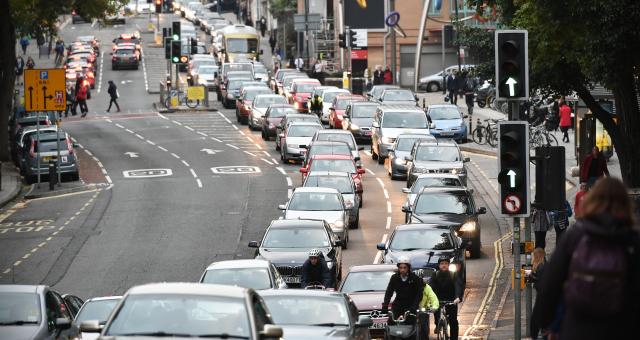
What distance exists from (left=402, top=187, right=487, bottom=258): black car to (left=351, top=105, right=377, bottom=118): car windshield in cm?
2190

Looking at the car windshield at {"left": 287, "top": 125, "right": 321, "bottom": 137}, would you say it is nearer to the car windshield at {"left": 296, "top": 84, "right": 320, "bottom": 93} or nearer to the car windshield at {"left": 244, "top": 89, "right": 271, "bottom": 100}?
the car windshield at {"left": 244, "top": 89, "right": 271, "bottom": 100}

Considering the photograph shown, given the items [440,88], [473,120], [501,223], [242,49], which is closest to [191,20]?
[242,49]

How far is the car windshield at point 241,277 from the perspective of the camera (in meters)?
21.4

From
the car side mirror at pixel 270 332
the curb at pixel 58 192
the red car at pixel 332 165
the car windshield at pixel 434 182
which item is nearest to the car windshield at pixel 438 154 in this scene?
the red car at pixel 332 165

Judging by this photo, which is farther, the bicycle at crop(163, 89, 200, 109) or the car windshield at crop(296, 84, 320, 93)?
the bicycle at crop(163, 89, 200, 109)

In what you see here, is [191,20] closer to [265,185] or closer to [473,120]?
[473,120]

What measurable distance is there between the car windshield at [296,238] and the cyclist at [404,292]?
8.44m

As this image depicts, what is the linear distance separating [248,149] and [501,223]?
18262mm

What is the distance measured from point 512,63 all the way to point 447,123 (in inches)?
1471

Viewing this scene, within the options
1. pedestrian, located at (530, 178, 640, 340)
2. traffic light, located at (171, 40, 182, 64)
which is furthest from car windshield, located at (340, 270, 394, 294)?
traffic light, located at (171, 40, 182, 64)

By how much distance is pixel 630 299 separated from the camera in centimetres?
689

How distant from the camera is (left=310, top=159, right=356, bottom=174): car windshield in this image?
135 feet

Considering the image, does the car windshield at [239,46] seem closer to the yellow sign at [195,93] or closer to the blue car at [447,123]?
the yellow sign at [195,93]

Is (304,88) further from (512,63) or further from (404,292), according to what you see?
(512,63)
